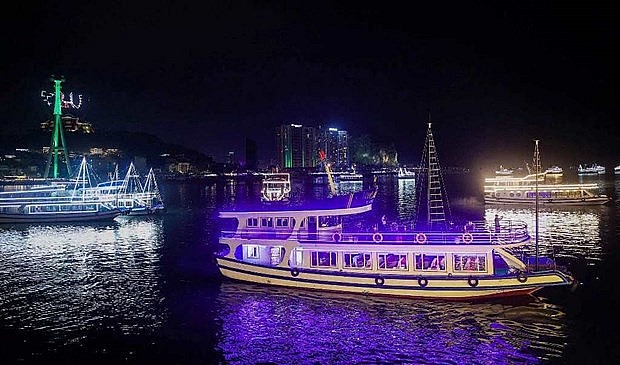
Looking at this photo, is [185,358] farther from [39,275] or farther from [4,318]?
[39,275]

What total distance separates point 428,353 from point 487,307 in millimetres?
7058

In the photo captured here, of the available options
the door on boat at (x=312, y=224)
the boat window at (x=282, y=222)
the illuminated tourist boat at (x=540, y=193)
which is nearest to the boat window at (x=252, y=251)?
the boat window at (x=282, y=222)

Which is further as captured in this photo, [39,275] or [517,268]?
[39,275]

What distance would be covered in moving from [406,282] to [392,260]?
1677mm

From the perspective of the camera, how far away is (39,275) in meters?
38.5

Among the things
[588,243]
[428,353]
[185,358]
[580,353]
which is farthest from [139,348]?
[588,243]

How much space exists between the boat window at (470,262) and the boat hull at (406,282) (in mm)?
724

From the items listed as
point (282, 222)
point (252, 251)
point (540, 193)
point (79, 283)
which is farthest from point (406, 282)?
point (540, 193)

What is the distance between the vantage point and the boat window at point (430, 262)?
28.2 metres

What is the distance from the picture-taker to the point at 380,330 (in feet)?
79.8

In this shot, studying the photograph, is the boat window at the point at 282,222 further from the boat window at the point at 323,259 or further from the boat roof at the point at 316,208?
the boat window at the point at 323,259

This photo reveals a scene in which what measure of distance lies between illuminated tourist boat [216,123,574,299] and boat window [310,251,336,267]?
61 mm

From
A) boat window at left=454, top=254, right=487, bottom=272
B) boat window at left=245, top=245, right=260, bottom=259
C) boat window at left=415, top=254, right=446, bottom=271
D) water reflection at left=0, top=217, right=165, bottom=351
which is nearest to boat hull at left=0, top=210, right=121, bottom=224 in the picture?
water reflection at left=0, top=217, right=165, bottom=351

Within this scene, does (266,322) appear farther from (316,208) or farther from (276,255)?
(316,208)
